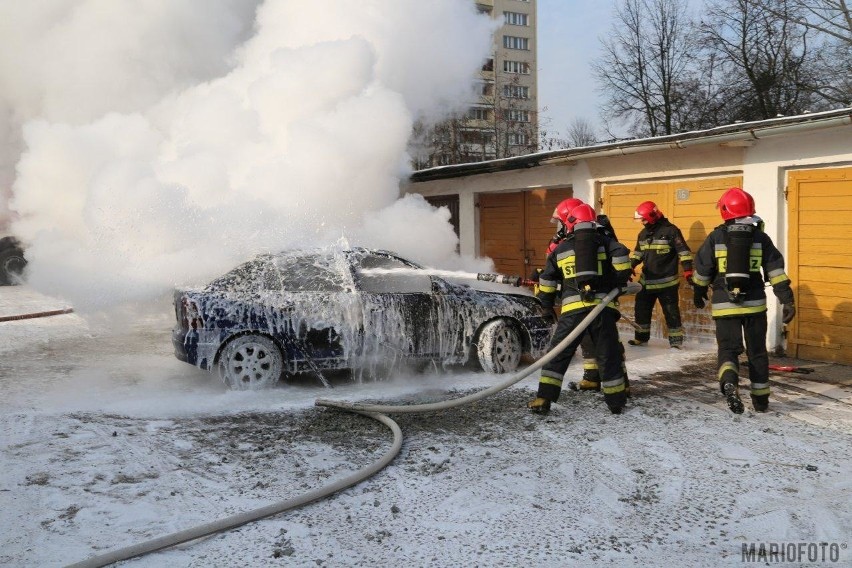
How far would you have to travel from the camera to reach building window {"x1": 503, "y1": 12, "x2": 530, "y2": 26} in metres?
73.0

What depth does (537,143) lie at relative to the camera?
33781 millimetres

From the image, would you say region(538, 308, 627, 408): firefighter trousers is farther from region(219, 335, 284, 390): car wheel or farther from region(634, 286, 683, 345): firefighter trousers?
region(634, 286, 683, 345): firefighter trousers

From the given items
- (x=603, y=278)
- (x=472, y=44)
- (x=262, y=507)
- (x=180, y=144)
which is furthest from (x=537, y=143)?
(x=262, y=507)

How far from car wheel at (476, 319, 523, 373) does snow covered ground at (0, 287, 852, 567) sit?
1.10 feet

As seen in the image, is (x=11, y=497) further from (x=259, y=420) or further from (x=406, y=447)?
(x=406, y=447)

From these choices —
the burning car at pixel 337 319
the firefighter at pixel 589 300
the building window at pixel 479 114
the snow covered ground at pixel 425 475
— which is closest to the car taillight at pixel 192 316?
the burning car at pixel 337 319

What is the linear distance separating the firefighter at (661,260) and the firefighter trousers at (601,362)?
10.9 ft

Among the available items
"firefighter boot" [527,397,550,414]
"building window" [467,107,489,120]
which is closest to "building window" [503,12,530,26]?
"building window" [467,107,489,120]

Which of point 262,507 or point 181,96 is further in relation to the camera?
point 181,96

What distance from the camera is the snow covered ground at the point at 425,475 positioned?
384 cm

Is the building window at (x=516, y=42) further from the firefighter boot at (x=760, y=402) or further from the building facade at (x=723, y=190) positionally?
the firefighter boot at (x=760, y=402)

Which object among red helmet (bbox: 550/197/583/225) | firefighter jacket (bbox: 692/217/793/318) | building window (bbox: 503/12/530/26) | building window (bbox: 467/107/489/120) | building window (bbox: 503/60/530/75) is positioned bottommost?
firefighter jacket (bbox: 692/217/793/318)

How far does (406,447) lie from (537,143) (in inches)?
1176

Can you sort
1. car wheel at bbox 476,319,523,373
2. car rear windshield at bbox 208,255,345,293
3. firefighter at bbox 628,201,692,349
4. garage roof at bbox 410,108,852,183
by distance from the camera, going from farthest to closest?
1. firefighter at bbox 628,201,692,349
2. car wheel at bbox 476,319,523,373
3. garage roof at bbox 410,108,852,183
4. car rear windshield at bbox 208,255,345,293
